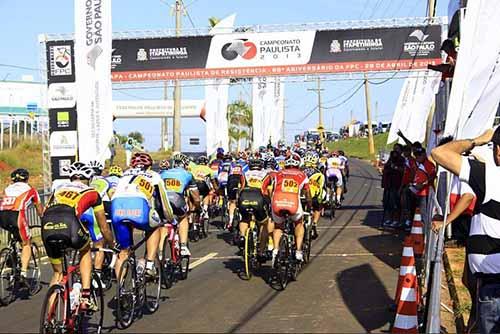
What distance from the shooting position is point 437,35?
21141mm

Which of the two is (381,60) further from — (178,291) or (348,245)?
(178,291)

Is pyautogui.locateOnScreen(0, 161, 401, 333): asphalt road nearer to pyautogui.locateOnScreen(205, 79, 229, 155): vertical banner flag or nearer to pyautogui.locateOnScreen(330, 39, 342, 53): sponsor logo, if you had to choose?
pyautogui.locateOnScreen(330, 39, 342, 53): sponsor logo

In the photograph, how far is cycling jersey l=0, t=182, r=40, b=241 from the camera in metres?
10.5

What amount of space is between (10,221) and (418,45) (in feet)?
48.1

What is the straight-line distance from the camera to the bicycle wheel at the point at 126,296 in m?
8.32

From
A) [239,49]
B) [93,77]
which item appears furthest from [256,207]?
[239,49]

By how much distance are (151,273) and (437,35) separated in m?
14.7

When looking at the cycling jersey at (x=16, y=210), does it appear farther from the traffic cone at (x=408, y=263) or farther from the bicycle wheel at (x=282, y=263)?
the traffic cone at (x=408, y=263)

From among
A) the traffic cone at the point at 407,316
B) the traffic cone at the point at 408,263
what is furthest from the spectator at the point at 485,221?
the traffic cone at the point at 408,263

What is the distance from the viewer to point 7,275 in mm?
10531

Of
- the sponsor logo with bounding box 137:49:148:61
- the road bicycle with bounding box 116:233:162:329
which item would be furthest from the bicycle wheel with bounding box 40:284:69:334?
the sponsor logo with bounding box 137:49:148:61

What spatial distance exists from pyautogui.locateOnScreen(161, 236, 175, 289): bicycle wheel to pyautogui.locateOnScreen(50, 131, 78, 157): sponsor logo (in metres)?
10.0

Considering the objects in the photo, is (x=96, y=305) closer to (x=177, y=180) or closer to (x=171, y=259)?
(x=171, y=259)

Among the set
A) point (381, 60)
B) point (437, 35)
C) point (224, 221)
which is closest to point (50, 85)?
point (224, 221)
